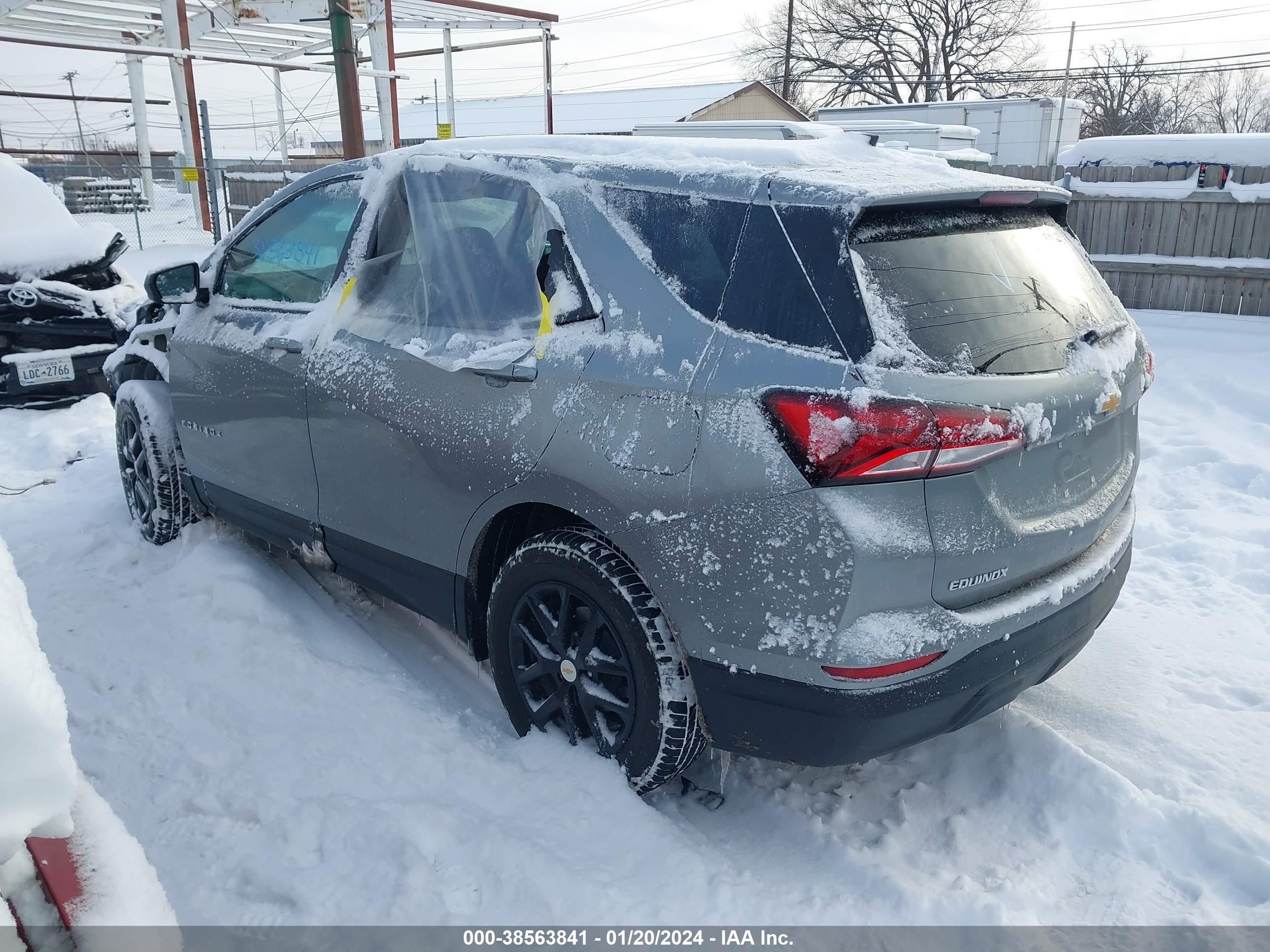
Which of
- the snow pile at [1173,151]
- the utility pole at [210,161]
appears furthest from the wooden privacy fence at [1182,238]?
the utility pole at [210,161]

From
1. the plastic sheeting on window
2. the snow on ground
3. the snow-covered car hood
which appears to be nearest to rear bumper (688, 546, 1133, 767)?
the snow on ground

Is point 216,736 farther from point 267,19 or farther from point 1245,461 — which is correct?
point 267,19

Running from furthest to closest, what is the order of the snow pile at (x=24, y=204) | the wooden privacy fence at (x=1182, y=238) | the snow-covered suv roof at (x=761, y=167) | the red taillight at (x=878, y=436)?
the wooden privacy fence at (x=1182, y=238)
the snow pile at (x=24, y=204)
the snow-covered suv roof at (x=761, y=167)
the red taillight at (x=878, y=436)

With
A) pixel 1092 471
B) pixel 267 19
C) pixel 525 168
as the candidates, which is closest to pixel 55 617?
pixel 525 168

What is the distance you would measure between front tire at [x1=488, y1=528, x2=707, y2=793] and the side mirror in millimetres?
2383

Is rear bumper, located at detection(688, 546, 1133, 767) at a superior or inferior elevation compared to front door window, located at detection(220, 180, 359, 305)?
inferior

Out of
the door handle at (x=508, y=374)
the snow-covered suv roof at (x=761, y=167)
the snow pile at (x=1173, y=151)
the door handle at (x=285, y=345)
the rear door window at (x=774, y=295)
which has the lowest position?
the door handle at (x=285, y=345)

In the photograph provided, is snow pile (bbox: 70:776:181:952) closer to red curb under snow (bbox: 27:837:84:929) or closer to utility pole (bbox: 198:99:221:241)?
red curb under snow (bbox: 27:837:84:929)

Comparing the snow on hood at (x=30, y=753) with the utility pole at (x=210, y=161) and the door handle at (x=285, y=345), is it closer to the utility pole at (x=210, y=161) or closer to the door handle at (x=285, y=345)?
the door handle at (x=285, y=345)

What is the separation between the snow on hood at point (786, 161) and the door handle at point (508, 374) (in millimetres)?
613

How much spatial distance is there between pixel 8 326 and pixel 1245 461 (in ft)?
27.7

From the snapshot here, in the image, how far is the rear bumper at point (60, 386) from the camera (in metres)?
6.89

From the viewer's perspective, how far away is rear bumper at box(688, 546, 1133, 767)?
2.27 metres

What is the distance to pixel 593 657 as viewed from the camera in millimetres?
2691
